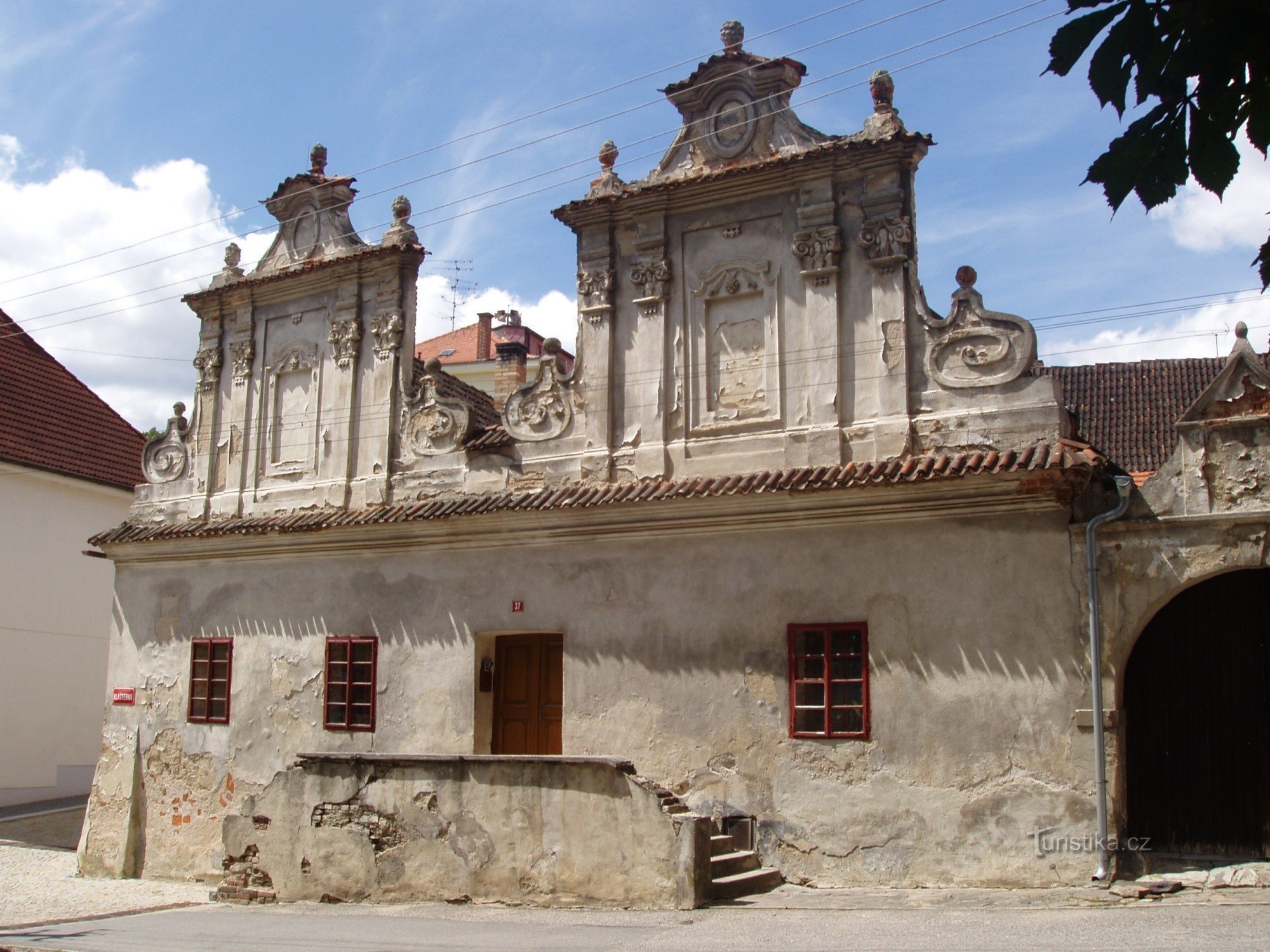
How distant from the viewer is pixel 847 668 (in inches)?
433

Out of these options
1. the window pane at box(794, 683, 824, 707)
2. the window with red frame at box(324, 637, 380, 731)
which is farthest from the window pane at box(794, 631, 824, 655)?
the window with red frame at box(324, 637, 380, 731)

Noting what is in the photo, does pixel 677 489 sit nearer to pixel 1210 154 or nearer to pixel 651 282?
pixel 651 282

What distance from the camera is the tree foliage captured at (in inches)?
120

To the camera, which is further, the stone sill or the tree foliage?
the stone sill

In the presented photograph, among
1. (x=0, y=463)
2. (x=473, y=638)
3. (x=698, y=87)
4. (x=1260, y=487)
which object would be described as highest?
(x=698, y=87)

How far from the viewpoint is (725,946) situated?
789cm

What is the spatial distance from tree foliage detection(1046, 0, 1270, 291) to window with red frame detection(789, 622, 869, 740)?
8.18m

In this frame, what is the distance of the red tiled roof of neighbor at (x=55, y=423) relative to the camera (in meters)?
20.8

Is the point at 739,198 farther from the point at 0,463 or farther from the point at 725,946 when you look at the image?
the point at 0,463

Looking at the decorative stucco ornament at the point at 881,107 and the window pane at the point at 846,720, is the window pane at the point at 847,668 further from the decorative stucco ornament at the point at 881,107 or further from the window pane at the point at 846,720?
the decorative stucco ornament at the point at 881,107

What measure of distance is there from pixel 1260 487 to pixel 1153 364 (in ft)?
56.3

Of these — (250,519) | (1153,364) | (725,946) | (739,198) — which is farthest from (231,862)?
(1153,364)

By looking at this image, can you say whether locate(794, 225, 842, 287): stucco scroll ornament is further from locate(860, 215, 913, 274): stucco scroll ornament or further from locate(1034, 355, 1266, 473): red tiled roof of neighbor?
locate(1034, 355, 1266, 473): red tiled roof of neighbor

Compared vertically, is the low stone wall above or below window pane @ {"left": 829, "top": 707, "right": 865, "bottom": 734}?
below
